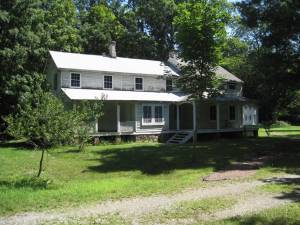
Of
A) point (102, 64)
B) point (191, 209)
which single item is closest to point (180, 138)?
point (102, 64)

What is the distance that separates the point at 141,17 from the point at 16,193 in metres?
46.3

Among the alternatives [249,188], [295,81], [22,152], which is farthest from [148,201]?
[295,81]

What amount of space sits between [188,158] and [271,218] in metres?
11.3

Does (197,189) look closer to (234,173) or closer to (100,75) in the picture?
(234,173)

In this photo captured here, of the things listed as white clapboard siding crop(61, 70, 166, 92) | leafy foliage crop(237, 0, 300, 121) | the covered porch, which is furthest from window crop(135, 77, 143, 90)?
leafy foliage crop(237, 0, 300, 121)

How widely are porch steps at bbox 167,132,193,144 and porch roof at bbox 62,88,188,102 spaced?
2674 millimetres

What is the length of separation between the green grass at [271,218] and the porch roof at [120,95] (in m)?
18.4

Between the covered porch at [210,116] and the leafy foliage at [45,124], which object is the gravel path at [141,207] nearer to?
the leafy foliage at [45,124]

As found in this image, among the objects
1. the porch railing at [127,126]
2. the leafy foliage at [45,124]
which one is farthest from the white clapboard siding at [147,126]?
the leafy foliage at [45,124]

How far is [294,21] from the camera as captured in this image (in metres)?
23.2

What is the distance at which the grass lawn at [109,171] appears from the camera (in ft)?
37.3

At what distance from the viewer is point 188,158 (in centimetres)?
2014

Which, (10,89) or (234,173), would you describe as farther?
(10,89)

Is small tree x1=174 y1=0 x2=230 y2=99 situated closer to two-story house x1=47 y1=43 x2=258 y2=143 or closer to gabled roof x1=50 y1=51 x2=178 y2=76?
two-story house x1=47 y1=43 x2=258 y2=143
